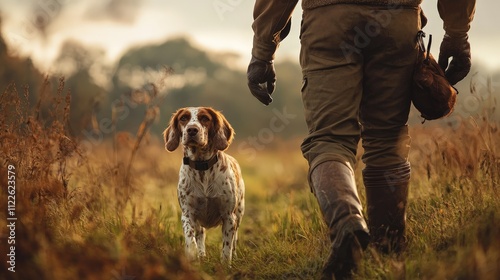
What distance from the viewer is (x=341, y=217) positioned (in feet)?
9.83

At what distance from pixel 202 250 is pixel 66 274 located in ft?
7.11

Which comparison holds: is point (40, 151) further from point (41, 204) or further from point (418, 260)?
point (418, 260)

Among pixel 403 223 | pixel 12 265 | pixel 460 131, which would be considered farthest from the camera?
pixel 460 131

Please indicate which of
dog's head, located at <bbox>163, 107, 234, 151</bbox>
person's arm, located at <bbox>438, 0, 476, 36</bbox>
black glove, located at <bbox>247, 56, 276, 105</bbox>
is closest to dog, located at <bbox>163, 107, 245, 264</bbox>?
dog's head, located at <bbox>163, 107, 234, 151</bbox>

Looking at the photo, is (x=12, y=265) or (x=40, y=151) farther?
(x=40, y=151)

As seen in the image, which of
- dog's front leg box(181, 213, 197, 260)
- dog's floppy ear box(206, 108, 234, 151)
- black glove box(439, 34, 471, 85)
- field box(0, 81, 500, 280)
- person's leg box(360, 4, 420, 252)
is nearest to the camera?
field box(0, 81, 500, 280)

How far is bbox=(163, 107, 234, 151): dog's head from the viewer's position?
4.74 m

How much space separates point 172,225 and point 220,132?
47.5 inches

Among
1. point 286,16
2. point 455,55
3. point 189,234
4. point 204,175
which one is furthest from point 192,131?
point 455,55

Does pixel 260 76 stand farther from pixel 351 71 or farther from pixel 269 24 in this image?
pixel 351 71

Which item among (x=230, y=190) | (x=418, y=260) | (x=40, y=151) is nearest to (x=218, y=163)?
(x=230, y=190)

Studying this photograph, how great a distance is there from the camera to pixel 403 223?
151 inches

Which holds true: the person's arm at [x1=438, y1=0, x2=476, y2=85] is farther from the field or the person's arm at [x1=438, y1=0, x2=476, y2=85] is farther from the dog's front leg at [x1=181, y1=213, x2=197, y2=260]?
the dog's front leg at [x1=181, y1=213, x2=197, y2=260]

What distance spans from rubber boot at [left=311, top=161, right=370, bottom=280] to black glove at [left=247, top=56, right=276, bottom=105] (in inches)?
31.7
